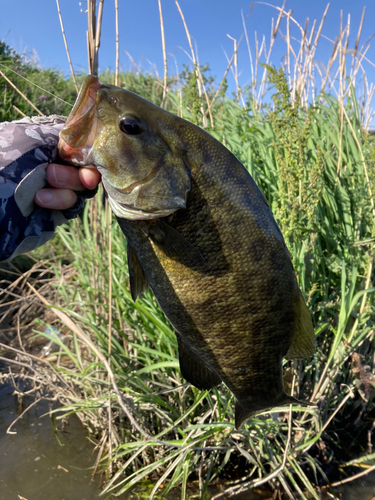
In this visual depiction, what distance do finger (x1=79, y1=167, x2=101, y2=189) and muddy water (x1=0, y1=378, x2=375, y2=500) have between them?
6.85ft

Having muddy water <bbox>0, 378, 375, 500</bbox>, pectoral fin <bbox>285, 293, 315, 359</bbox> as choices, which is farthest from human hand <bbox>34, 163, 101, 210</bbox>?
muddy water <bbox>0, 378, 375, 500</bbox>

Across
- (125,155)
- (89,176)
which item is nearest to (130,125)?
(125,155)

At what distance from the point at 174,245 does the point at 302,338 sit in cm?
61

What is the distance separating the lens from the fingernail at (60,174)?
138 cm

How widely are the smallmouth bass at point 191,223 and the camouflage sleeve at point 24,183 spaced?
0.15 metres

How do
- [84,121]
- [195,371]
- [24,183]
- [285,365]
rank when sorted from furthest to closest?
[285,365], [195,371], [24,183], [84,121]

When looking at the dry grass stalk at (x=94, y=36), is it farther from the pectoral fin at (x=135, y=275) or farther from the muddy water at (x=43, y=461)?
the muddy water at (x=43, y=461)

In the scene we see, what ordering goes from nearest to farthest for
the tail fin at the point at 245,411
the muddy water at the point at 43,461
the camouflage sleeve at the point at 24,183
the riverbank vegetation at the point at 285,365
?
the camouflage sleeve at the point at 24,183, the tail fin at the point at 245,411, the riverbank vegetation at the point at 285,365, the muddy water at the point at 43,461

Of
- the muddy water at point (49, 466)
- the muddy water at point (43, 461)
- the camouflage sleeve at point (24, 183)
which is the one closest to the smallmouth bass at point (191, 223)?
the camouflage sleeve at point (24, 183)

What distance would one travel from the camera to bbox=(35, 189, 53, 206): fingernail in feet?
4.69

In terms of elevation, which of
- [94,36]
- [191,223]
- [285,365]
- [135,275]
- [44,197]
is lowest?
[285,365]

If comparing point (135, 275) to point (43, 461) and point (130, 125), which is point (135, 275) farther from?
point (43, 461)

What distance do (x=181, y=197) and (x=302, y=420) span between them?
195cm

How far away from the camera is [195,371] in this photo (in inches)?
62.7
